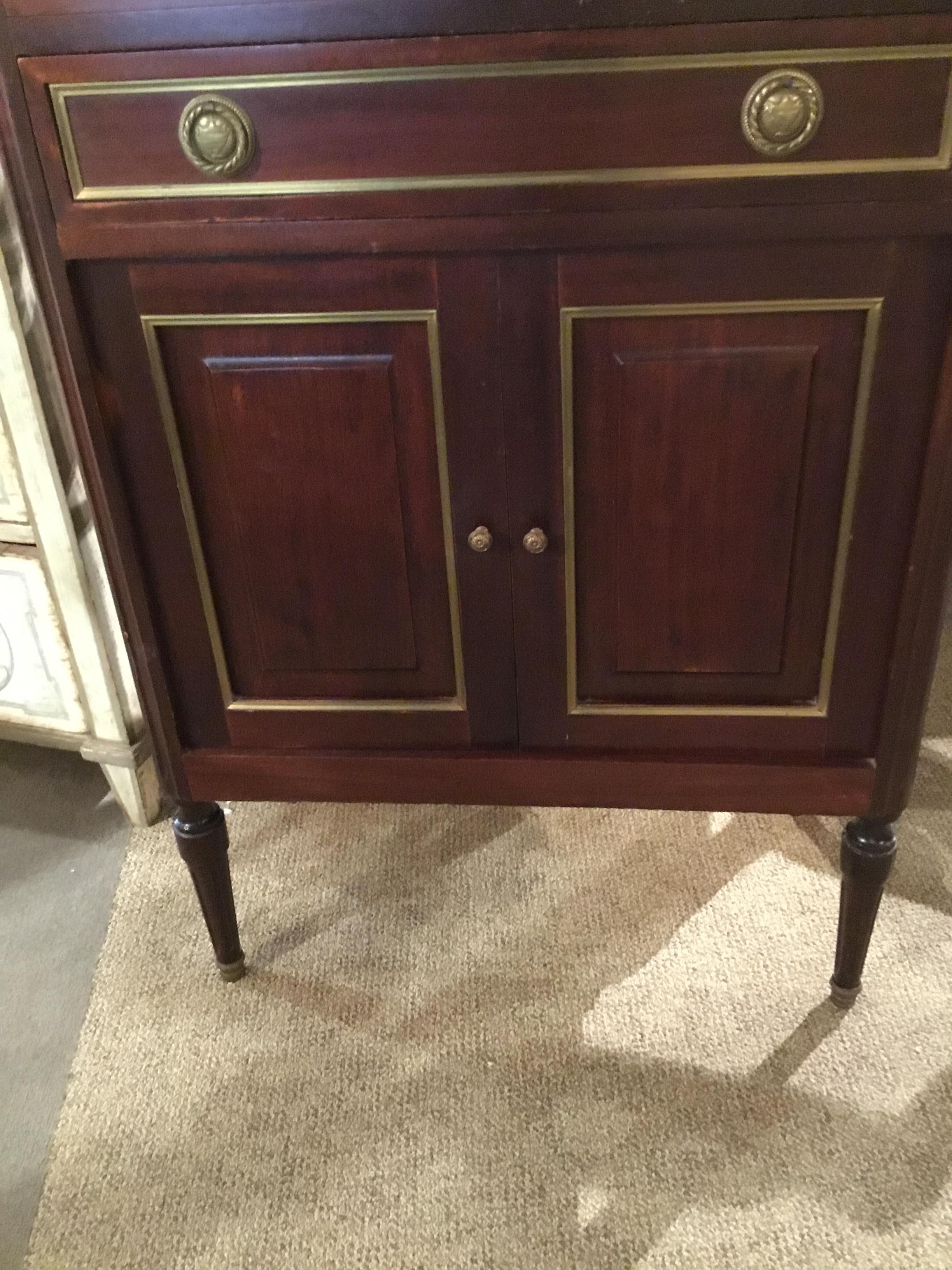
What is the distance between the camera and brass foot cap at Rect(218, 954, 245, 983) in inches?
42.7

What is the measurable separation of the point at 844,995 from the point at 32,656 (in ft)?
3.03

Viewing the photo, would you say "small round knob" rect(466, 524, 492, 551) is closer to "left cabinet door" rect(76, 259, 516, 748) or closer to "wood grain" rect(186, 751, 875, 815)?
"left cabinet door" rect(76, 259, 516, 748)

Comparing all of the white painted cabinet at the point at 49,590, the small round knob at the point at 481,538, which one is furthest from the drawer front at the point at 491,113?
the white painted cabinet at the point at 49,590

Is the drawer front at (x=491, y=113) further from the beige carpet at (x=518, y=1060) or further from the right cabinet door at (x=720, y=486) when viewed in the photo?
the beige carpet at (x=518, y=1060)

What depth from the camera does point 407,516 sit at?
2.65ft

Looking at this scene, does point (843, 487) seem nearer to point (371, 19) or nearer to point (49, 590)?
point (371, 19)

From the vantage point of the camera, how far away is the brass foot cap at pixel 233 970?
1084mm

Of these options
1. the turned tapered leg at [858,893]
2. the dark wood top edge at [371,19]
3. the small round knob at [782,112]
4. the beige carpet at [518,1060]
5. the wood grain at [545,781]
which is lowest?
the beige carpet at [518,1060]

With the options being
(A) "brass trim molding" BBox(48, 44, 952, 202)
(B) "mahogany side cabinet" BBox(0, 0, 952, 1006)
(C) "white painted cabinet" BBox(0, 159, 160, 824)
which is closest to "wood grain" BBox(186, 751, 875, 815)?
(B) "mahogany side cabinet" BBox(0, 0, 952, 1006)

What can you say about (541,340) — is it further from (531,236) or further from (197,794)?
(197,794)

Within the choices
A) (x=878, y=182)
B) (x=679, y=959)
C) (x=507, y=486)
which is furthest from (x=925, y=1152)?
(x=878, y=182)

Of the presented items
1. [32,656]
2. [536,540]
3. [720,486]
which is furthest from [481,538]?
[32,656]

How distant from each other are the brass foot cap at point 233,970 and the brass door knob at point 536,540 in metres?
0.56

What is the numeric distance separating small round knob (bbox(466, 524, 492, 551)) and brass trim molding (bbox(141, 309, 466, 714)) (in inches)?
0.8
